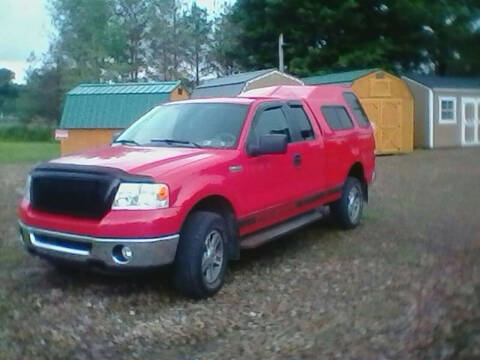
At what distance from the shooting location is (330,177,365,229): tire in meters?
8.48

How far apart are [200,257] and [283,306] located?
84 cm

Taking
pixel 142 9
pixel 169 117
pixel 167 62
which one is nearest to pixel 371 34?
pixel 167 62

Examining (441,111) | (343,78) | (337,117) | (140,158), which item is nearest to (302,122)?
(337,117)

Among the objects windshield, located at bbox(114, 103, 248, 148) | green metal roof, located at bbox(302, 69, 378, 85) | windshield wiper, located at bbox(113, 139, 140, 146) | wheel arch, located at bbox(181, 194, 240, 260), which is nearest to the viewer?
wheel arch, located at bbox(181, 194, 240, 260)

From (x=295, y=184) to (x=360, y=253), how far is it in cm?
114

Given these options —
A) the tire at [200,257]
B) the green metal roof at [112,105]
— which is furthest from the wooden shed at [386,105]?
the tire at [200,257]

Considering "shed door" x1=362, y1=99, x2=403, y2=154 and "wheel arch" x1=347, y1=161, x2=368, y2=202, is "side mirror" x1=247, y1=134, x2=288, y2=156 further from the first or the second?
"shed door" x1=362, y1=99, x2=403, y2=154

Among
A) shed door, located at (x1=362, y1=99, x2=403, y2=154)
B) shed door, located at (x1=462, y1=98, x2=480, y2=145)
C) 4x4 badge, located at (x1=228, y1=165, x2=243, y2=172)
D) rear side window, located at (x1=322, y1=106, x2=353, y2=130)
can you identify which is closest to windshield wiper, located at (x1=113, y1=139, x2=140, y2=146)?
4x4 badge, located at (x1=228, y1=165, x2=243, y2=172)

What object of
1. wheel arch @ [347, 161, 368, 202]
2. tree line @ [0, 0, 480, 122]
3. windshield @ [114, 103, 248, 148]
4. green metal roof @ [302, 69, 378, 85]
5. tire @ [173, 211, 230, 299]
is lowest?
tire @ [173, 211, 230, 299]

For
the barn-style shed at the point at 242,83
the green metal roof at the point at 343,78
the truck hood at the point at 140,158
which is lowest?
the truck hood at the point at 140,158

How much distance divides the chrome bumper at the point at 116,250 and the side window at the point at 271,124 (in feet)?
6.08

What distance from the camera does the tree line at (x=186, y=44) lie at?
30.2 meters

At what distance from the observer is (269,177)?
6.56 metres

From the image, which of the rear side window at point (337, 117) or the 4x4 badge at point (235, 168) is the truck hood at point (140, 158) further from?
the rear side window at point (337, 117)
